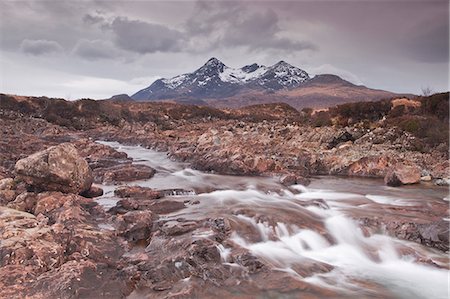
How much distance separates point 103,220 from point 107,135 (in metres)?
33.2

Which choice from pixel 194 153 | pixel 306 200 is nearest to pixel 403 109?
pixel 194 153

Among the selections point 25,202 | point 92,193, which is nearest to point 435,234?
point 92,193

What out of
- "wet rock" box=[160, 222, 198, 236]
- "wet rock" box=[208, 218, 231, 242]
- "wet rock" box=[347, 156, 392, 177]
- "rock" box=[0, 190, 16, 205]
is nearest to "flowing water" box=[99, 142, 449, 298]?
"wet rock" box=[208, 218, 231, 242]

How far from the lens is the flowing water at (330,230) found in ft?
24.2

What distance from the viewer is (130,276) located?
266 inches

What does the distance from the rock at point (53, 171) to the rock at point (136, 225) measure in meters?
2.60

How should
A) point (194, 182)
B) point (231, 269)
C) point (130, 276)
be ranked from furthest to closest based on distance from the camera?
point (194, 182)
point (231, 269)
point (130, 276)

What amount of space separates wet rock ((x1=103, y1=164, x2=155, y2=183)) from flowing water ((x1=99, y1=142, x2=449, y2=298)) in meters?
0.62

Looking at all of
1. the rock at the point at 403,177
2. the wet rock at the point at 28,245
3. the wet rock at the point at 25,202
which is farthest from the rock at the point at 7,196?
the rock at the point at 403,177

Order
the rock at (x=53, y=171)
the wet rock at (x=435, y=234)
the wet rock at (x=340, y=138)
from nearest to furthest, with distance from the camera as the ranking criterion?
1. the wet rock at (x=435, y=234)
2. the rock at (x=53, y=171)
3. the wet rock at (x=340, y=138)

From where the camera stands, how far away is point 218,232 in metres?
8.72

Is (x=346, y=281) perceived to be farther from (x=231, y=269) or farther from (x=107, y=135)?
(x=107, y=135)

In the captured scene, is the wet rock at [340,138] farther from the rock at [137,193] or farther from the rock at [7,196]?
the rock at [7,196]

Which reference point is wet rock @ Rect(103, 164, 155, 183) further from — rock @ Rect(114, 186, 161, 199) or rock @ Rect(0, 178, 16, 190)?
rock @ Rect(0, 178, 16, 190)
